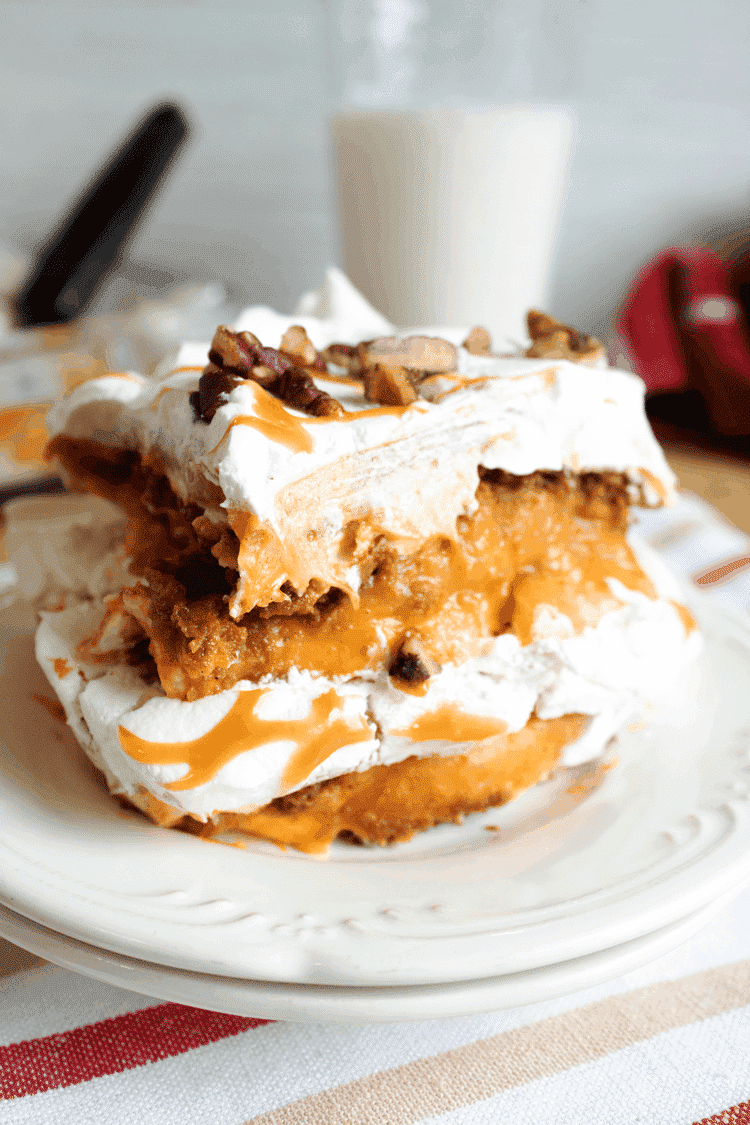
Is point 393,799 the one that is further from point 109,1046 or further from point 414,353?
point 414,353

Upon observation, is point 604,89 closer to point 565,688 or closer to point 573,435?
point 573,435

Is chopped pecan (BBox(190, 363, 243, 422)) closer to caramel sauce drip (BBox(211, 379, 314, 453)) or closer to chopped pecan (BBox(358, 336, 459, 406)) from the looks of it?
caramel sauce drip (BBox(211, 379, 314, 453))

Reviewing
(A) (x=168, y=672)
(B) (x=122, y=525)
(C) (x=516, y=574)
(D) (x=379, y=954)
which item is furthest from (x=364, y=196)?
(D) (x=379, y=954)

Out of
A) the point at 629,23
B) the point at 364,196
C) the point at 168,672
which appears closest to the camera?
the point at 168,672

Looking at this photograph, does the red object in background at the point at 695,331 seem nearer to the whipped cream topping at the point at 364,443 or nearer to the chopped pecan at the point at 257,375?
the whipped cream topping at the point at 364,443

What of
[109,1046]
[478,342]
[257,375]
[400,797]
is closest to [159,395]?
[257,375]

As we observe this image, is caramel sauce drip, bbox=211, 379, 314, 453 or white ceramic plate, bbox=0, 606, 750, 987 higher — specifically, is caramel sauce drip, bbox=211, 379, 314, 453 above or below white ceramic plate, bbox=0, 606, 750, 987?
above

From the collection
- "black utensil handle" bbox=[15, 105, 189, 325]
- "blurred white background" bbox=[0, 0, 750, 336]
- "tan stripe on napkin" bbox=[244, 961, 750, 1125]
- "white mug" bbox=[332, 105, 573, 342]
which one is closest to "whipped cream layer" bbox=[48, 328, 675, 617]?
"tan stripe on napkin" bbox=[244, 961, 750, 1125]
